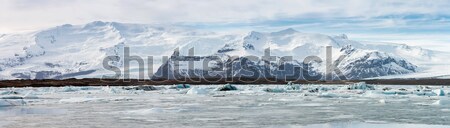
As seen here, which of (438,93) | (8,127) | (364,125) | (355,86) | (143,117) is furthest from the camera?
(355,86)

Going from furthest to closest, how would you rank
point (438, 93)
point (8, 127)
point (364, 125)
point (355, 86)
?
point (355, 86) → point (438, 93) → point (364, 125) → point (8, 127)

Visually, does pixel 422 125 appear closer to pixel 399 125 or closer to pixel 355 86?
pixel 399 125

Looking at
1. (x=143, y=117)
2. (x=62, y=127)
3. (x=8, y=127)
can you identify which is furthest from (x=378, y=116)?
(x=8, y=127)

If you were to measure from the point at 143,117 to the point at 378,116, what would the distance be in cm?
753

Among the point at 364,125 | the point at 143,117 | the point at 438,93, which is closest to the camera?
the point at 364,125

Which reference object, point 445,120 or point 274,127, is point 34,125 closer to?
point 274,127

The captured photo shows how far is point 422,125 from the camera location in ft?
49.7

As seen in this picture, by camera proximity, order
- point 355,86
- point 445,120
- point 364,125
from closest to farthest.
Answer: point 364,125, point 445,120, point 355,86

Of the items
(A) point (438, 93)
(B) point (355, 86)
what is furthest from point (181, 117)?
(B) point (355, 86)

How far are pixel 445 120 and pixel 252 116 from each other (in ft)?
19.0

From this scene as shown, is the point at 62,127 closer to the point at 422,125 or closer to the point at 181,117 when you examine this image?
the point at 181,117

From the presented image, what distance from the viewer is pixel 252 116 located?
59.6ft

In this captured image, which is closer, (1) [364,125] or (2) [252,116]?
(1) [364,125]

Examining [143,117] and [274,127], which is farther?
[143,117]
